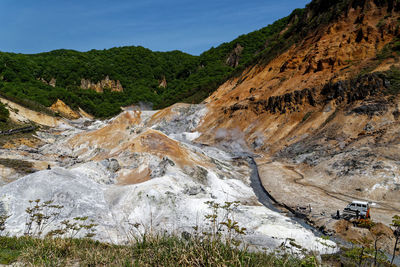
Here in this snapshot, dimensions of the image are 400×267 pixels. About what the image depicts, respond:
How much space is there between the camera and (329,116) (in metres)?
34.2

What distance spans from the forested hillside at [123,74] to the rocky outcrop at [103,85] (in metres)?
1.80

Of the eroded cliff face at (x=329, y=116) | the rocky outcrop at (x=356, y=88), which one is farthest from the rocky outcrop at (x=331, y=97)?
the eroded cliff face at (x=329, y=116)

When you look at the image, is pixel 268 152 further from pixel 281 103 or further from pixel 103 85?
pixel 103 85

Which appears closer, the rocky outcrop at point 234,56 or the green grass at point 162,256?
the green grass at point 162,256

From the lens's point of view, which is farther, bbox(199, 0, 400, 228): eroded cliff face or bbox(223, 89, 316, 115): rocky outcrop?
bbox(223, 89, 316, 115): rocky outcrop

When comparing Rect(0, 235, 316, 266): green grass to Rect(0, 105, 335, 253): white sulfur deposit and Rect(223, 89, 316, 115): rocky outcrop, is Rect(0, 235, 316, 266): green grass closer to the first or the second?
Rect(0, 105, 335, 253): white sulfur deposit

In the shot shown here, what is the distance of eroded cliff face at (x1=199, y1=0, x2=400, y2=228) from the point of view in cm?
2123

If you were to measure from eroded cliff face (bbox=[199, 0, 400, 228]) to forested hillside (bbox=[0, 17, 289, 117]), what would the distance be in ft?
82.1

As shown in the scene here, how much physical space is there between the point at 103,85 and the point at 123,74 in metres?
21.4

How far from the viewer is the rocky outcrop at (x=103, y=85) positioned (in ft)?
398

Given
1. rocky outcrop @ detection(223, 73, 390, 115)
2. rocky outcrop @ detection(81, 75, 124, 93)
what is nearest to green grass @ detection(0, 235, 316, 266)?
rocky outcrop @ detection(223, 73, 390, 115)

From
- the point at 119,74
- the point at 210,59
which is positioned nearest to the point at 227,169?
the point at 210,59

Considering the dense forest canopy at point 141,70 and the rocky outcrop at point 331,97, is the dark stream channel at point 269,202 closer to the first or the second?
the rocky outcrop at point 331,97

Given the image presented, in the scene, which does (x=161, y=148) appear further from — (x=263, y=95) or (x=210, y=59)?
(x=210, y=59)
